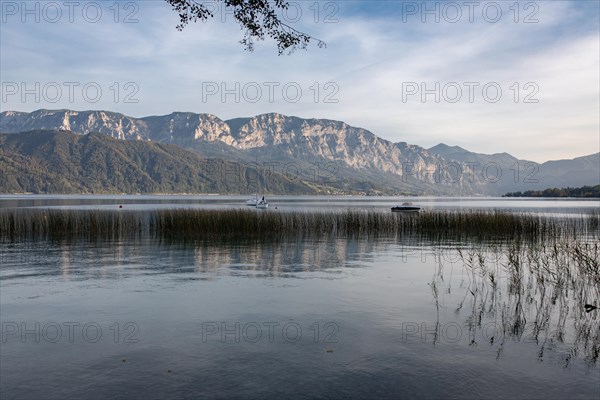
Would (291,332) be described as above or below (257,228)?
below

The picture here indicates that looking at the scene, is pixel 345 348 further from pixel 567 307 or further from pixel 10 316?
pixel 10 316

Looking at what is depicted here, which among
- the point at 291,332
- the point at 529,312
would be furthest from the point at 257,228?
the point at 291,332

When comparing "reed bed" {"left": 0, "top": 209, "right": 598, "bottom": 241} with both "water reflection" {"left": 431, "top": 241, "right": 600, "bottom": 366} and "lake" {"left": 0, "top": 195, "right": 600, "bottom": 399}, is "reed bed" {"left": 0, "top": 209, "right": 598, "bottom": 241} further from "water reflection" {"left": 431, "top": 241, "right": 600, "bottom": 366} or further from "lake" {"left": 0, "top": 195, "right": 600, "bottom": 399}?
"water reflection" {"left": 431, "top": 241, "right": 600, "bottom": 366}

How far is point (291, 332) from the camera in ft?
39.7

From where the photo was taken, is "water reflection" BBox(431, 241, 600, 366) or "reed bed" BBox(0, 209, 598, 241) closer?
"water reflection" BBox(431, 241, 600, 366)

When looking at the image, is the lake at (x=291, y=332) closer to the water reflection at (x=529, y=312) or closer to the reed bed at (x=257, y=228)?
the water reflection at (x=529, y=312)

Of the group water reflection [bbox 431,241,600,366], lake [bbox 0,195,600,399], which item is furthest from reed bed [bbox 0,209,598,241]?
water reflection [bbox 431,241,600,366]

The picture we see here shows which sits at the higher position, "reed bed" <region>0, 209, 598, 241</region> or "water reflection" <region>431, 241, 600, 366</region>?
"reed bed" <region>0, 209, 598, 241</region>

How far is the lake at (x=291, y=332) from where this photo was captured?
28.5ft

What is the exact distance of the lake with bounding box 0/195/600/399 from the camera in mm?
8680

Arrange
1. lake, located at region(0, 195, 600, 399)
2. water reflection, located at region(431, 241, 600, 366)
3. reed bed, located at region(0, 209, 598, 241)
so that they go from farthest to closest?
reed bed, located at region(0, 209, 598, 241) < water reflection, located at region(431, 241, 600, 366) < lake, located at region(0, 195, 600, 399)

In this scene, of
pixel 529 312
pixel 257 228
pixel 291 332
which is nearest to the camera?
pixel 291 332

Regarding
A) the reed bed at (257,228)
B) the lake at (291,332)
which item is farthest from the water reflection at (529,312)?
the reed bed at (257,228)

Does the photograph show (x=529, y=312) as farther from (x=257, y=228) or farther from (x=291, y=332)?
(x=257, y=228)
